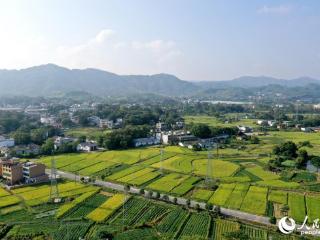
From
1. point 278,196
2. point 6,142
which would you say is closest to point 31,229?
point 278,196

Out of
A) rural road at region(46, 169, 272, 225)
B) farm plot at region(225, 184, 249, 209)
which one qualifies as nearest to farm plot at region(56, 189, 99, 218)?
rural road at region(46, 169, 272, 225)

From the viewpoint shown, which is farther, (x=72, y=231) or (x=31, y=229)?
(x=31, y=229)

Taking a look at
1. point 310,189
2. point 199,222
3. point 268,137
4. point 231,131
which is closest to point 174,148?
point 231,131

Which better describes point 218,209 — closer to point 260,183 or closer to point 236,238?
point 236,238

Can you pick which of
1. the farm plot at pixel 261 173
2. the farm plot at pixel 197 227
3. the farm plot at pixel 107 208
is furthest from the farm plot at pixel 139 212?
the farm plot at pixel 261 173

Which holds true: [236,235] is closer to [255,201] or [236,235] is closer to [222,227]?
[222,227]

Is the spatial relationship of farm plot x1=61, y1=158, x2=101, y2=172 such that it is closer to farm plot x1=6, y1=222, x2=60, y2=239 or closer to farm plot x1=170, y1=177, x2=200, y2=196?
farm plot x1=170, y1=177, x2=200, y2=196

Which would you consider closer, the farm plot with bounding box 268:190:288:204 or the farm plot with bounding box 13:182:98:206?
the farm plot with bounding box 268:190:288:204

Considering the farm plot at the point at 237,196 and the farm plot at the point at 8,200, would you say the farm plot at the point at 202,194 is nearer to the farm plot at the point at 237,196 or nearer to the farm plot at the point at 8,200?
the farm plot at the point at 237,196
